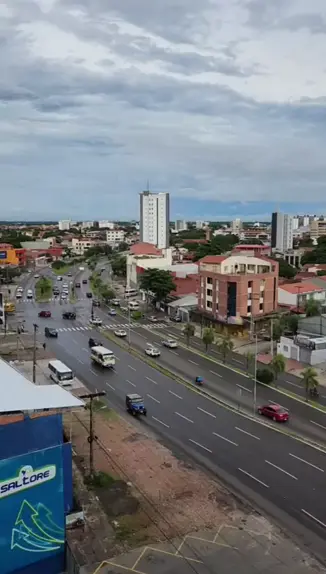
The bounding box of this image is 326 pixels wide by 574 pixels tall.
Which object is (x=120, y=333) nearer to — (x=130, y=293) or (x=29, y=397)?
(x=130, y=293)

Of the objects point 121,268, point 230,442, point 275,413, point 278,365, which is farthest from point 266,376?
point 121,268

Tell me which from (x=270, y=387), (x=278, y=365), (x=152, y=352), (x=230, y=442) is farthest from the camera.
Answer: (x=152, y=352)

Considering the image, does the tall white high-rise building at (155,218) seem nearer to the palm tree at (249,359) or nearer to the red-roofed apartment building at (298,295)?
the red-roofed apartment building at (298,295)

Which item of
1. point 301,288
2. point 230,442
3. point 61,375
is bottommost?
point 230,442

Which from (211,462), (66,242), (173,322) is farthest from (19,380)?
(66,242)

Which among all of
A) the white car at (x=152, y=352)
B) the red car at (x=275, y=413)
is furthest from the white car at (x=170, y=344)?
the red car at (x=275, y=413)

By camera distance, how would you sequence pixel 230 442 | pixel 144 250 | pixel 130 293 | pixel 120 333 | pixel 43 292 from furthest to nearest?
pixel 144 250 < pixel 43 292 < pixel 130 293 < pixel 120 333 < pixel 230 442

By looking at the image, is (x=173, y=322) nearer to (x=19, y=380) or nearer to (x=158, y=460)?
(x=158, y=460)
